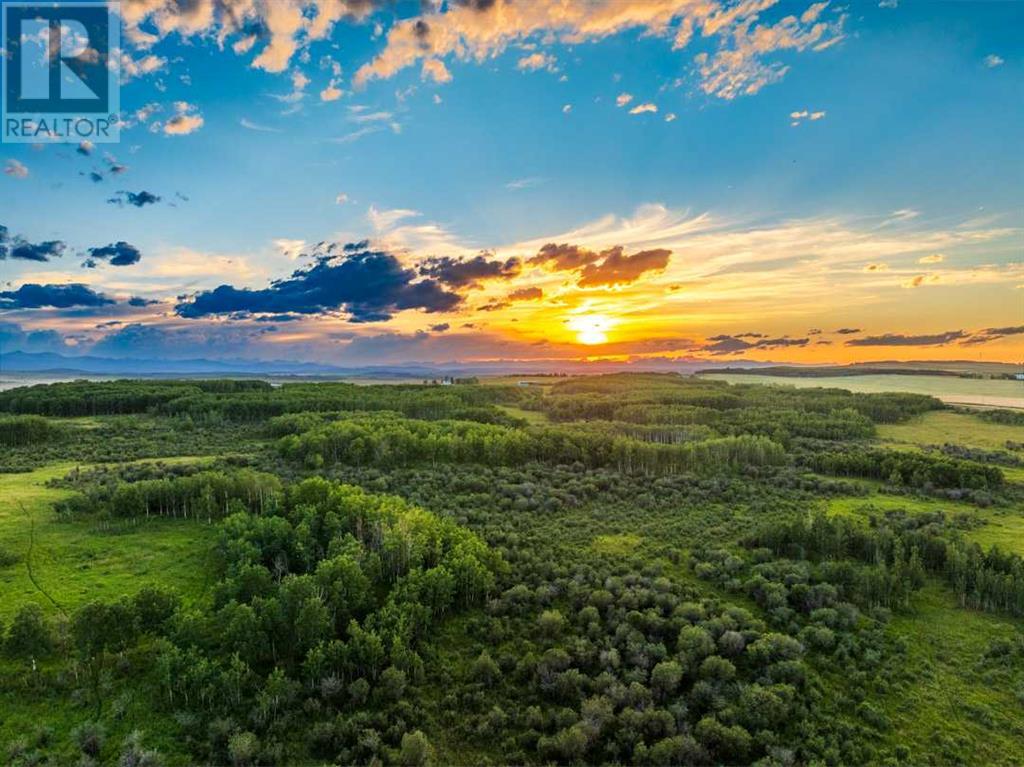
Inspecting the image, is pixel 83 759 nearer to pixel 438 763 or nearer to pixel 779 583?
pixel 438 763

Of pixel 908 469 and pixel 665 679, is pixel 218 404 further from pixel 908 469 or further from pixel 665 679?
pixel 908 469

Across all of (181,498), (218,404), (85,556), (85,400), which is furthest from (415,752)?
(85,400)

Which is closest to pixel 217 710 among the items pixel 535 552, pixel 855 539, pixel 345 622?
pixel 345 622

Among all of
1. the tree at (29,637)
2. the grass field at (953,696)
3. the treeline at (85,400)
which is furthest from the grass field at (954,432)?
the treeline at (85,400)

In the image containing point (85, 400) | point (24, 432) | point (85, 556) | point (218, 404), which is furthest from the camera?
point (85, 400)

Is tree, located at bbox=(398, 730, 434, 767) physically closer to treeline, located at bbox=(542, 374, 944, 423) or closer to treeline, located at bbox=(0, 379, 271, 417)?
treeline, located at bbox=(542, 374, 944, 423)

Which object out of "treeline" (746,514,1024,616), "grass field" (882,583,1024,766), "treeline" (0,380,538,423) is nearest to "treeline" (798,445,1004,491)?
"treeline" (746,514,1024,616)
